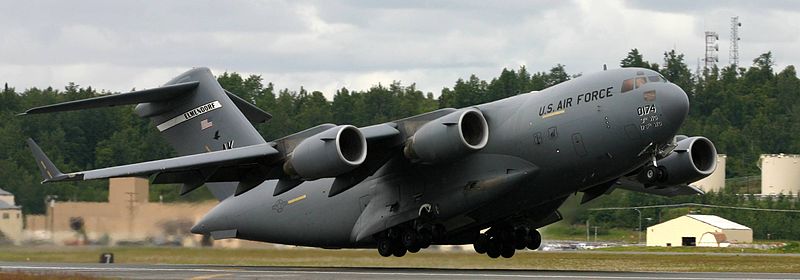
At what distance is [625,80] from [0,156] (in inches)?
844

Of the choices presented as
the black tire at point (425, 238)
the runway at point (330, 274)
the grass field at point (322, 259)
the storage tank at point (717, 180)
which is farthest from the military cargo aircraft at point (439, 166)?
the storage tank at point (717, 180)

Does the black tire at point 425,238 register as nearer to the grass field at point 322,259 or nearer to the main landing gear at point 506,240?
the grass field at point 322,259

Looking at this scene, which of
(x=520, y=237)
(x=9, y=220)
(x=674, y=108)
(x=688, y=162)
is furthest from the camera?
(x=9, y=220)

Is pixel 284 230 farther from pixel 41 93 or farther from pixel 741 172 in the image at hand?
pixel 741 172

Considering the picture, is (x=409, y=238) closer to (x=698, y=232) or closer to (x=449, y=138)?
(x=449, y=138)

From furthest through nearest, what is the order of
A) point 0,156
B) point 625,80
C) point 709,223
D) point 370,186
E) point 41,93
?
point 41,93, point 709,223, point 0,156, point 370,186, point 625,80

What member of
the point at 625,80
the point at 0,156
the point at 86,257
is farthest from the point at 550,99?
the point at 0,156

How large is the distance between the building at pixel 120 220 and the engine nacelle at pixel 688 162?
32.2ft

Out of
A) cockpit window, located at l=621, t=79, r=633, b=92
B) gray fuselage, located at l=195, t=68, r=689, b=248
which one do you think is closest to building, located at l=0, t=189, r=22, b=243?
gray fuselage, located at l=195, t=68, r=689, b=248

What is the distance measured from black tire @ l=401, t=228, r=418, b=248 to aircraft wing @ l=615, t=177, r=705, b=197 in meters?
4.19

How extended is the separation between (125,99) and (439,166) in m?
6.42

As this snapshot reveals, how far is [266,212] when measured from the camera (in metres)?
30.3

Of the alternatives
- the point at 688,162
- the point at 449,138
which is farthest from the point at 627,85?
the point at 449,138

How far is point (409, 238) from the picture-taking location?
28156 mm
